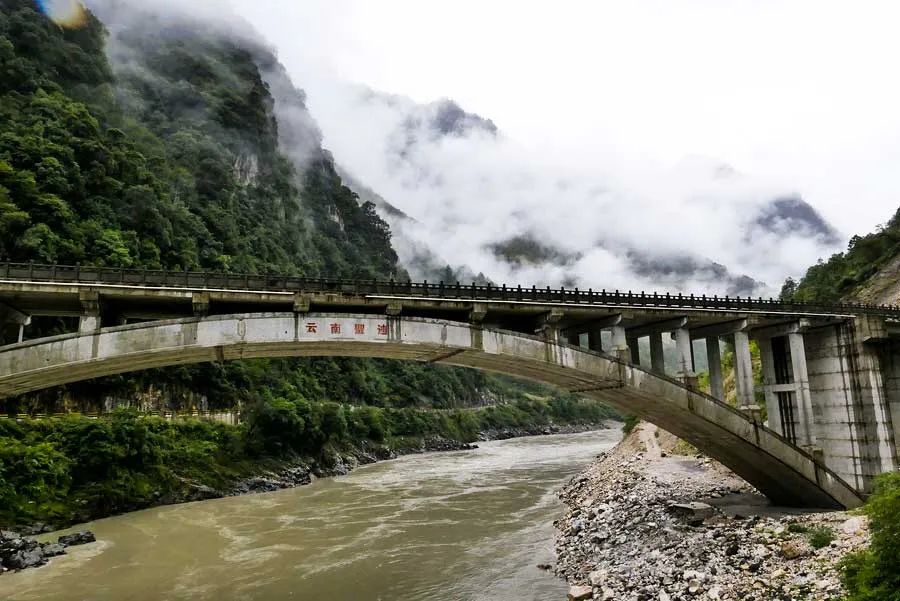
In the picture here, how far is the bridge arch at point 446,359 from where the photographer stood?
14.4 meters

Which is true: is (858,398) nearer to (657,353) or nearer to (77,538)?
(657,353)

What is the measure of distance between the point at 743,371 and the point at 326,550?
17311 millimetres

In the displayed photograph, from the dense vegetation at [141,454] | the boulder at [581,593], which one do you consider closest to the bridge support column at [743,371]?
the boulder at [581,593]

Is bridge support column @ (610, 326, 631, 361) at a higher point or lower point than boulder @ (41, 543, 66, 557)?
higher

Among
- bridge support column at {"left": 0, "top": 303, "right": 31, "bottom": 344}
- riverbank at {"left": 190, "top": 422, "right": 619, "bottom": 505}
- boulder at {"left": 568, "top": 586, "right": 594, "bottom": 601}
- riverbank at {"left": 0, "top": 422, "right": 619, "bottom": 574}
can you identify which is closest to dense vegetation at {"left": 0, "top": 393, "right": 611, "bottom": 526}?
riverbank at {"left": 0, "top": 422, "right": 619, "bottom": 574}

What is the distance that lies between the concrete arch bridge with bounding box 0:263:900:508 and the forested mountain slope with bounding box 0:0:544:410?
2161cm

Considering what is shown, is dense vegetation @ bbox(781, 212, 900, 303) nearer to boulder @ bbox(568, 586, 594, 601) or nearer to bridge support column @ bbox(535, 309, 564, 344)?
bridge support column @ bbox(535, 309, 564, 344)

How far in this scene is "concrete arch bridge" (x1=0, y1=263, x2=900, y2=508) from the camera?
48.6ft

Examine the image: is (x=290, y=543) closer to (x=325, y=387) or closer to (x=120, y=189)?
(x=120, y=189)

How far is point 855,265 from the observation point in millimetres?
43562

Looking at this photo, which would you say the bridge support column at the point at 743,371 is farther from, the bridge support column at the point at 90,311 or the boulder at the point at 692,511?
the bridge support column at the point at 90,311

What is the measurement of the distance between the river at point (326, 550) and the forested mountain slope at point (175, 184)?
44.8 feet

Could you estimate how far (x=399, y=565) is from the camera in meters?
18.8

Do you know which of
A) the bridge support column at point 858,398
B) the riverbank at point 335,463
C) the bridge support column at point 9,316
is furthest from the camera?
the riverbank at point 335,463
